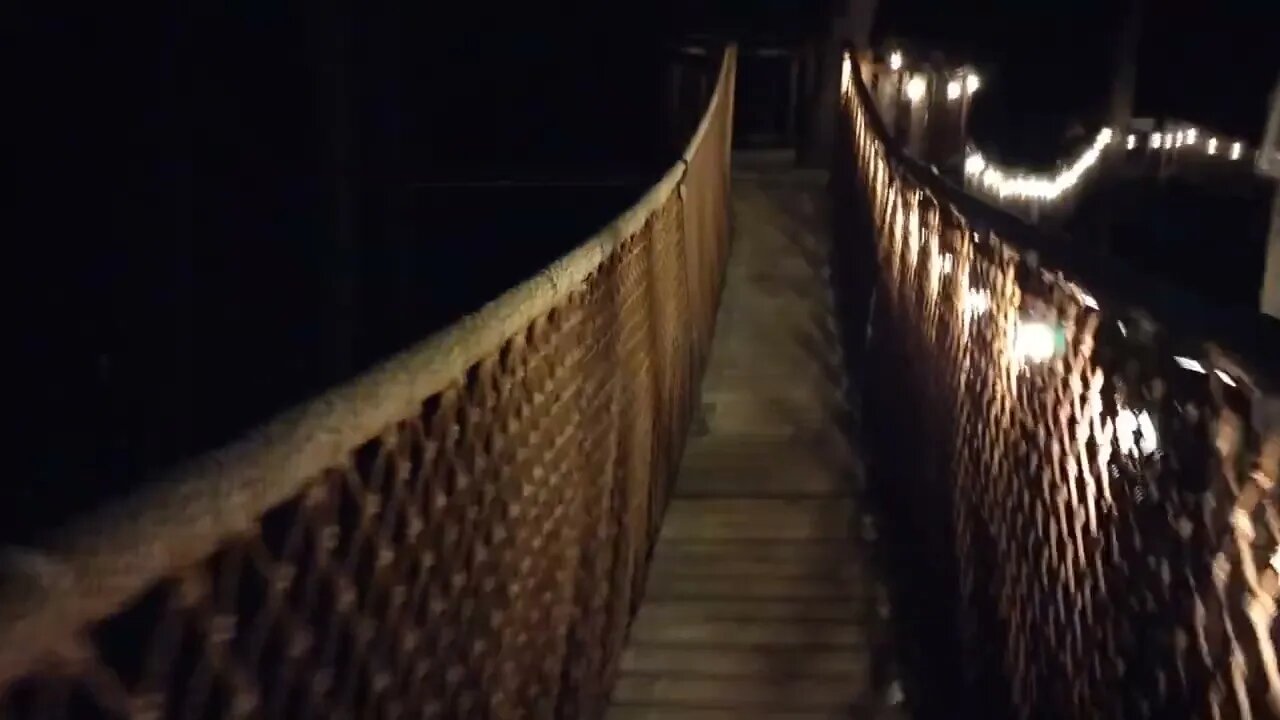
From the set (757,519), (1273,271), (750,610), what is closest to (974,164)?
(1273,271)

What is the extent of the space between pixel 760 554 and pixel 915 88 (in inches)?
263

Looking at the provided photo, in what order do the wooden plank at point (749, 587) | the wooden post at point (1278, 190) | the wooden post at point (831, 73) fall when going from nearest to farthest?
the wooden plank at point (749, 587) → the wooden post at point (1278, 190) → the wooden post at point (831, 73)

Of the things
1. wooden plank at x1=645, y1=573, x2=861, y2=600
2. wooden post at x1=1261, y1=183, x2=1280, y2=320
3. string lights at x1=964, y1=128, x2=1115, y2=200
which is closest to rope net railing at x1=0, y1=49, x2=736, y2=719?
wooden plank at x1=645, y1=573, x2=861, y2=600

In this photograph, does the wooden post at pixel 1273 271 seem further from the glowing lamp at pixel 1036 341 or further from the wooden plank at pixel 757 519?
the glowing lamp at pixel 1036 341

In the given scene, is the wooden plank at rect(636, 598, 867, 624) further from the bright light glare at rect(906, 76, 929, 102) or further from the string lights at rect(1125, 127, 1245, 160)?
the string lights at rect(1125, 127, 1245, 160)

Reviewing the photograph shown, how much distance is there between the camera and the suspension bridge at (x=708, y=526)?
1240 mm

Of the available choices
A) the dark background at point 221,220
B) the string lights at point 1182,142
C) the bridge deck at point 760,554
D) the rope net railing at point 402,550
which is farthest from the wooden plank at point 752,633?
the string lights at point 1182,142

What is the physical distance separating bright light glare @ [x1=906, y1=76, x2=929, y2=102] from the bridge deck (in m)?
3.79

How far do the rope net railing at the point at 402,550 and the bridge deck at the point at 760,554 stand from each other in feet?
0.70

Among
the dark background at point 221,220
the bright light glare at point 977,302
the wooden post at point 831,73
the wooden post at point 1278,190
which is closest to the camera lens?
the bright light glare at point 977,302

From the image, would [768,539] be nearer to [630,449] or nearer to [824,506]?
[824,506]

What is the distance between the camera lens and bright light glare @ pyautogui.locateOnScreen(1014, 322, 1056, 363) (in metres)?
2.19

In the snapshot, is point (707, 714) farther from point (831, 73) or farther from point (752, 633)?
point (831, 73)

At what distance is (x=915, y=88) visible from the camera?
10.0 m
